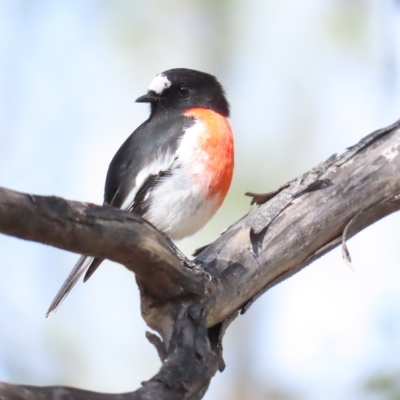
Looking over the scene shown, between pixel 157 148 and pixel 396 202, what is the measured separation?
1.37 m

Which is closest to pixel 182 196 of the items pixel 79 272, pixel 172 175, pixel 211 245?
pixel 172 175

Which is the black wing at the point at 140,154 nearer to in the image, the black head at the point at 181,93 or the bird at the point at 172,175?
the bird at the point at 172,175

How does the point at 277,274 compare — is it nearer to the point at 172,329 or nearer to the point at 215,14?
the point at 172,329

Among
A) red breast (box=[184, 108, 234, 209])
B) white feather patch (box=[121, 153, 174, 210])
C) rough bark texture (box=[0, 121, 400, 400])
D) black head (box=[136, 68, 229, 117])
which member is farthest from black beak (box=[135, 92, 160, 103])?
rough bark texture (box=[0, 121, 400, 400])

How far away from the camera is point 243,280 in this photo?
3199 millimetres

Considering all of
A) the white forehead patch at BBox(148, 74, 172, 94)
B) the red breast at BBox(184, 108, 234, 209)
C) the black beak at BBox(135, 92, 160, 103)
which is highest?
the white forehead patch at BBox(148, 74, 172, 94)

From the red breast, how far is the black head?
24 centimetres

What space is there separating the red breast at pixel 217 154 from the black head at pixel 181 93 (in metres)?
0.24

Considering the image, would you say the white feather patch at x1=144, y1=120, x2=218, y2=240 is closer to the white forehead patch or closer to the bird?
the bird

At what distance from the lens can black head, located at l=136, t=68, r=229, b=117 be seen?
4.53 metres

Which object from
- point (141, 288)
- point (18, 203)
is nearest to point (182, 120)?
point (141, 288)

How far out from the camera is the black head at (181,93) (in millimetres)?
4531

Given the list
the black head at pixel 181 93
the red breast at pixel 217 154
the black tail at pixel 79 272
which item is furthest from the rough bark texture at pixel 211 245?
the black head at pixel 181 93

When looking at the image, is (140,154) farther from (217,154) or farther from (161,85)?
(161,85)
